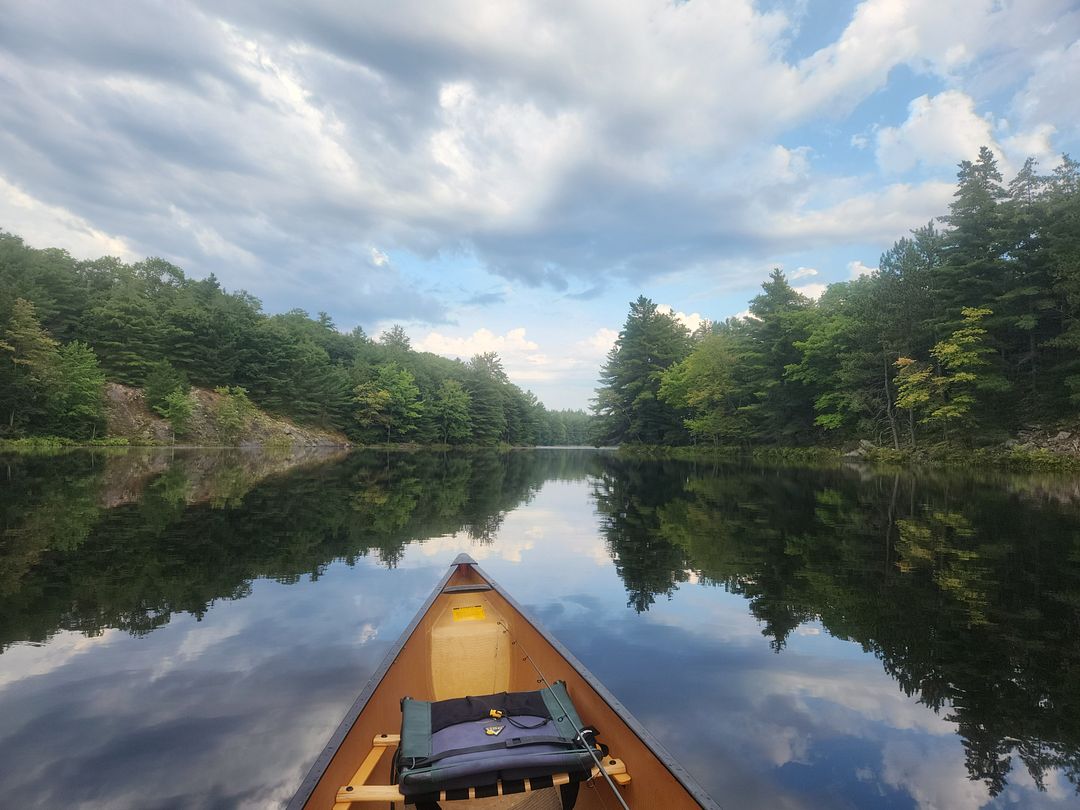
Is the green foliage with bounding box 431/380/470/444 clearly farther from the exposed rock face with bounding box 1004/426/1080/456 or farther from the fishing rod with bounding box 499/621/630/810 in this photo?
the fishing rod with bounding box 499/621/630/810

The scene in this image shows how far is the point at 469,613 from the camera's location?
5.62 meters

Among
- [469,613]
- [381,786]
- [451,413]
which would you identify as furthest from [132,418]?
[381,786]

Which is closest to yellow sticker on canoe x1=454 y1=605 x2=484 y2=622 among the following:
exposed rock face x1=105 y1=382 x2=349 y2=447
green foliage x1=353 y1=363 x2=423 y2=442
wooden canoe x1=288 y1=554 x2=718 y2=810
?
wooden canoe x1=288 y1=554 x2=718 y2=810

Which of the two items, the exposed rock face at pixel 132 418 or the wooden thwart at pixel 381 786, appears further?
the exposed rock face at pixel 132 418

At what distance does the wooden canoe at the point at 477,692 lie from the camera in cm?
256

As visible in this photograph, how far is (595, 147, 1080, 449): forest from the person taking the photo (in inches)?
1067

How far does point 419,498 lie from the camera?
746 inches

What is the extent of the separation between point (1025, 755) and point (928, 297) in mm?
34791

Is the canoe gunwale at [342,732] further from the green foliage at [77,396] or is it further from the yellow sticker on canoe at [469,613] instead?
the green foliage at [77,396]

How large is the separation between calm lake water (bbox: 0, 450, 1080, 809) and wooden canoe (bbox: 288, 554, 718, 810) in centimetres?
86

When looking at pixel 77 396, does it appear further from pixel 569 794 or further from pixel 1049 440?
pixel 1049 440

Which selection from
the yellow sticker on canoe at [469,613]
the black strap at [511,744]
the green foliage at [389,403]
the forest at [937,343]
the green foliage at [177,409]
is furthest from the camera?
the green foliage at [389,403]

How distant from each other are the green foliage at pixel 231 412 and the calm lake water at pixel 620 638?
38765 mm

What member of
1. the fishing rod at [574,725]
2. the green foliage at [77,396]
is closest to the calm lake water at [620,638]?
the fishing rod at [574,725]
